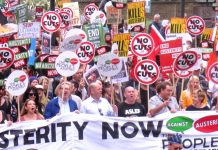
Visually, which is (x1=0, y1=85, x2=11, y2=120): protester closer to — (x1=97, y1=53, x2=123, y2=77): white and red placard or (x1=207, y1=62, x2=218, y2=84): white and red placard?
(x1=97, y1=53, x2=123, y2=77): white and red placard

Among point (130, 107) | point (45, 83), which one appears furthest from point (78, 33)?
point (130, 107)

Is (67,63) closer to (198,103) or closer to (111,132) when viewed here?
(111,132)

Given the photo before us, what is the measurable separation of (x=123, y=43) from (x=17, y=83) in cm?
381

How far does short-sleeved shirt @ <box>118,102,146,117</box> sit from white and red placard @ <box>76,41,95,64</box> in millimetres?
2757

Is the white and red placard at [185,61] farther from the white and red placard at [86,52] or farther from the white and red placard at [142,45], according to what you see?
the white and red placard at [86,52]

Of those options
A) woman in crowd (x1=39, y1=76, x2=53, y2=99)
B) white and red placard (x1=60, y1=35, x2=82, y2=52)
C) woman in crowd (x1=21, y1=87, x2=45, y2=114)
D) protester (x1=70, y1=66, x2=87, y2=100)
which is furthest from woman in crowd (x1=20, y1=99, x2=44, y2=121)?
protester (x1=70, y1=66, x2=87, y2=100)

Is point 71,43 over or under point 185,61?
over

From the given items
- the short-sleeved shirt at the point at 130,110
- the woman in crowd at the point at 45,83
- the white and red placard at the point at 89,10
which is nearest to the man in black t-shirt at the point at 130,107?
the short-sleeved shirt at the point at 130,110

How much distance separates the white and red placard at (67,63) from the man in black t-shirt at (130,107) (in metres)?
0.89

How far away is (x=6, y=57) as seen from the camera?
41.7ft

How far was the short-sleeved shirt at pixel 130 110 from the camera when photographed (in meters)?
11.6

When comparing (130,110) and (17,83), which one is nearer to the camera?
(17,83)

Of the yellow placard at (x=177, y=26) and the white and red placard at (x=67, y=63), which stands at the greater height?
the yellow placard at (x=177, y=26)

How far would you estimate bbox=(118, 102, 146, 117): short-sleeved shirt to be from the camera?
38.1 feet
